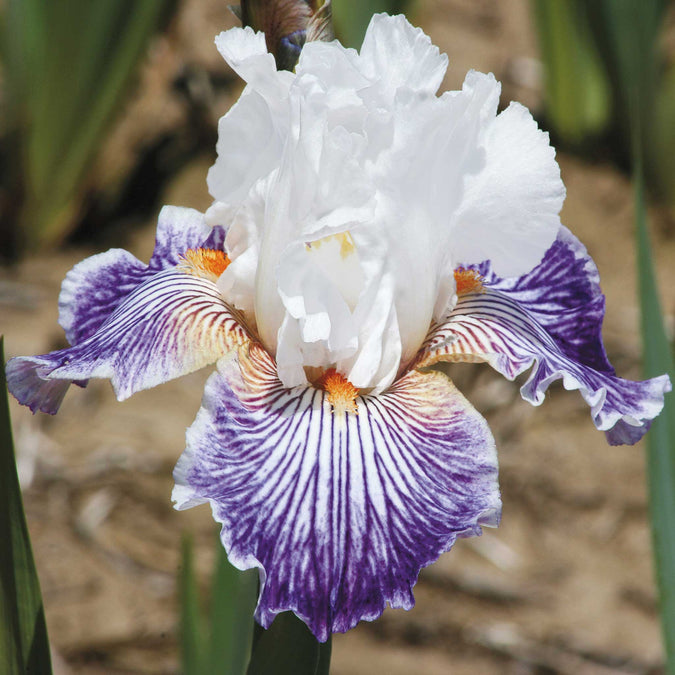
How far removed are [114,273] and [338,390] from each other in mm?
285

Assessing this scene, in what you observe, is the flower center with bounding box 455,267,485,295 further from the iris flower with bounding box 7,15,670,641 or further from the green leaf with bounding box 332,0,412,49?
the green leaf with bounding box 332,0,412,49

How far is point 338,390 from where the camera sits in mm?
637

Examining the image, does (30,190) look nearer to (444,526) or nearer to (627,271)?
(627,271)

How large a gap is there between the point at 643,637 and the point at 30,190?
176 cm

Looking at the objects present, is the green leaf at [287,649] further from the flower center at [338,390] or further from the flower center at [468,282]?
the flower center at [468,282]

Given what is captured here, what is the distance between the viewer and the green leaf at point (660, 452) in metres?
0.78

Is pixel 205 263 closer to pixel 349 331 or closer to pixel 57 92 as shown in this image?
pixel 349 331

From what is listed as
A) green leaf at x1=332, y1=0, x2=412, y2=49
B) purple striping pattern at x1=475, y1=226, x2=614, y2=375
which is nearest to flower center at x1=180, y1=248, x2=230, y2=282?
purple striping pattern at x1=475, y1=226, x2=614, y2=375

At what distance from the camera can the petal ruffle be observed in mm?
662

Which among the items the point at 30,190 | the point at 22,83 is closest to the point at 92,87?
the point at 22,83

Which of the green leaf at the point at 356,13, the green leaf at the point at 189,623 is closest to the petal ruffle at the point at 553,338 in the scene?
the green leaf at the point at 189,623

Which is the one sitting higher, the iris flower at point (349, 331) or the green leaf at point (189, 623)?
the iris flower at point (349, 331)

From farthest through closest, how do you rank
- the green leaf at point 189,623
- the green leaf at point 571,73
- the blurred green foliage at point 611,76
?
the green leaf at point 571,73 < the blurred green foliage at point 611,76 < the green leaf at point 189,623

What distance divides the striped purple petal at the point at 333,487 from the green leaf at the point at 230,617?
146mm
